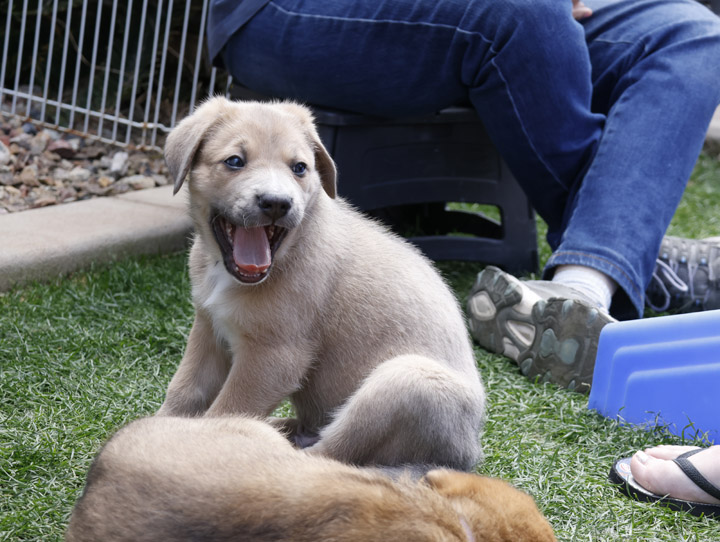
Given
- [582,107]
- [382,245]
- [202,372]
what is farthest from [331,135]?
[202,372]

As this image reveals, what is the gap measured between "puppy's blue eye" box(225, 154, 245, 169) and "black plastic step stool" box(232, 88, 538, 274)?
1.58m

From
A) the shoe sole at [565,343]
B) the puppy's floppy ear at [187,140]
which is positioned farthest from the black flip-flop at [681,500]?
the puppy's floppy ear at [187,140]

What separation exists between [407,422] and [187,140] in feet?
3.33

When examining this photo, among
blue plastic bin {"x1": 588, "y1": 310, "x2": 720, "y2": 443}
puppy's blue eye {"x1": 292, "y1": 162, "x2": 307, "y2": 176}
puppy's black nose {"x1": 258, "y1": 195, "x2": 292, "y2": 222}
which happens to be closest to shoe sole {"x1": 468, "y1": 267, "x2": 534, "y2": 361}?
blue plastic bin {"x1": 588, "y1": 310, "x2": 720, "y2": 443}

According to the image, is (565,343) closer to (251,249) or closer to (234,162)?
(251,249)

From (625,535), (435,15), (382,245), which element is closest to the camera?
(625,535)

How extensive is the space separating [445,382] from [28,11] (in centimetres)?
484

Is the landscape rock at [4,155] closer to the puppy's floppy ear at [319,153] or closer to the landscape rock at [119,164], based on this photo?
the landscape rock at [119,164]

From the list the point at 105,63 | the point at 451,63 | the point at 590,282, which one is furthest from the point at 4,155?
the point at 590,282

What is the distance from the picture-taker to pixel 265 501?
5.55ft

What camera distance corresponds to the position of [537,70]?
3.79m

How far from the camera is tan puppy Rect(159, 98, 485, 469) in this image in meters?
2.46

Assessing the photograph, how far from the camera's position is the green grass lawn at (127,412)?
97.0 inches

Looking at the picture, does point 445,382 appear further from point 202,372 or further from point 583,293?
point 583,293
